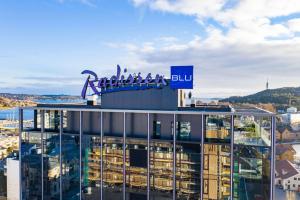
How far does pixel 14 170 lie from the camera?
3478cm

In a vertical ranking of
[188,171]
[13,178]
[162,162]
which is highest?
[162,162]

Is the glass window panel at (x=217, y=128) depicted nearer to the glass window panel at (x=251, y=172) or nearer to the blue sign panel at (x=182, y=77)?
the glass window panel at (x=251, y=172)

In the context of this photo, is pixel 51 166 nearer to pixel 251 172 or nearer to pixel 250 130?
pixel 251 172

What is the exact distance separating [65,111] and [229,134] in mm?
16705

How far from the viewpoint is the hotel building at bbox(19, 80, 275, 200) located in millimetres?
24312

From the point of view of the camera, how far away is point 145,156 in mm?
26828

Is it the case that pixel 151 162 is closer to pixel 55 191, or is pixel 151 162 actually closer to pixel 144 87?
pixel 144 87

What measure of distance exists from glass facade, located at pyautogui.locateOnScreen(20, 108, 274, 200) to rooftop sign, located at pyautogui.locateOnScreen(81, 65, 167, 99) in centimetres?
259

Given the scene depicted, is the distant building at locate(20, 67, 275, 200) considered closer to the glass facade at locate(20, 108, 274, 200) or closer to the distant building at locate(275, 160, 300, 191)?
the glass facade at locate(20, 108, 274, 200)

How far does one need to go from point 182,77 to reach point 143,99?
438 cm

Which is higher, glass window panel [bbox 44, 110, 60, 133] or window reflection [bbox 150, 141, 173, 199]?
glass window panel [bbox 44, 110, 60, 133]

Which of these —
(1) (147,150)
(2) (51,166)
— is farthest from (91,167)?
(1) (147,150)

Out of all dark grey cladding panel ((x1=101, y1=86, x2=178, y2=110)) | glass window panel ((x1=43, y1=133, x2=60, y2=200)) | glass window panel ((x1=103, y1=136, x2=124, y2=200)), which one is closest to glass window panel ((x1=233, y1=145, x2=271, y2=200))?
dark grey cladding panel ((x1=101, y1=86, x2=178, y2=110))

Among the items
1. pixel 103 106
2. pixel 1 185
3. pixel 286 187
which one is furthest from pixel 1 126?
pixel 103 106
